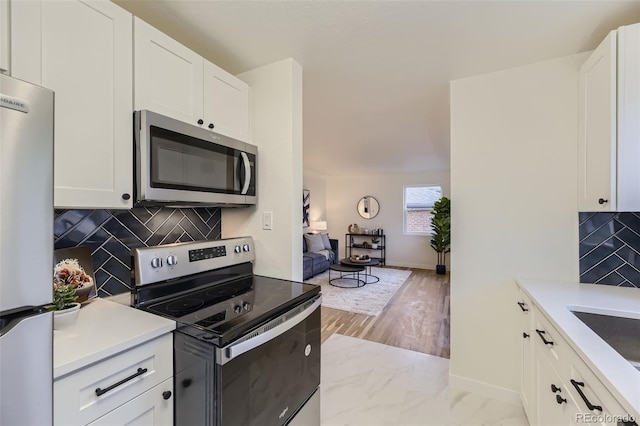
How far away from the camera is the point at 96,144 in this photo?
109cm

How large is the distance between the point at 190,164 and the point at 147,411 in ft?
3.42

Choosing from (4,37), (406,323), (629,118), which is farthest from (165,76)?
(406,323)

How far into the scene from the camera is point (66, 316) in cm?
104

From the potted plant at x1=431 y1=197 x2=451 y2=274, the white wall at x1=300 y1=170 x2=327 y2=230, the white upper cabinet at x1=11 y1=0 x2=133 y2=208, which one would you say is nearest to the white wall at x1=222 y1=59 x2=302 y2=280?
the white upper cabinet at x1=11 y1=0 x2=133 y2=208

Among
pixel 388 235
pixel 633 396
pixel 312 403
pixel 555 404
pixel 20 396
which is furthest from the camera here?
pixel 388 235

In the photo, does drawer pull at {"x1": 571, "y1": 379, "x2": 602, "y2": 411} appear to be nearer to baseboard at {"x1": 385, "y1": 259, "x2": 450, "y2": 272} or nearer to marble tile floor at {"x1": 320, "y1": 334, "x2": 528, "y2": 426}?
marble tile floor at {"x1": 320, "y1": 334, "x2": 528, "y2": 426}

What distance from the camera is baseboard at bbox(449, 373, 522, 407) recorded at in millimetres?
1891

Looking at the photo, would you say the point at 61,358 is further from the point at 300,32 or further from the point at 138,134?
the point at 300,32

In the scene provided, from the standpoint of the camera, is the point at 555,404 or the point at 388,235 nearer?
the point at 555,404

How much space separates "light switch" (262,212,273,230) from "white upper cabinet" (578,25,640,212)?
70.7 inches

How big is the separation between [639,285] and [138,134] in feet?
9.35

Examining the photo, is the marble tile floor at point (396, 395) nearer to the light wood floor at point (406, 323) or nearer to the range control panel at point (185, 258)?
the light wood floor at point (406, 323)

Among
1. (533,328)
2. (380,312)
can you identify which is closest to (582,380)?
(533,328)

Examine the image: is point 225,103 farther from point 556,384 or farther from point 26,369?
point 556,384
